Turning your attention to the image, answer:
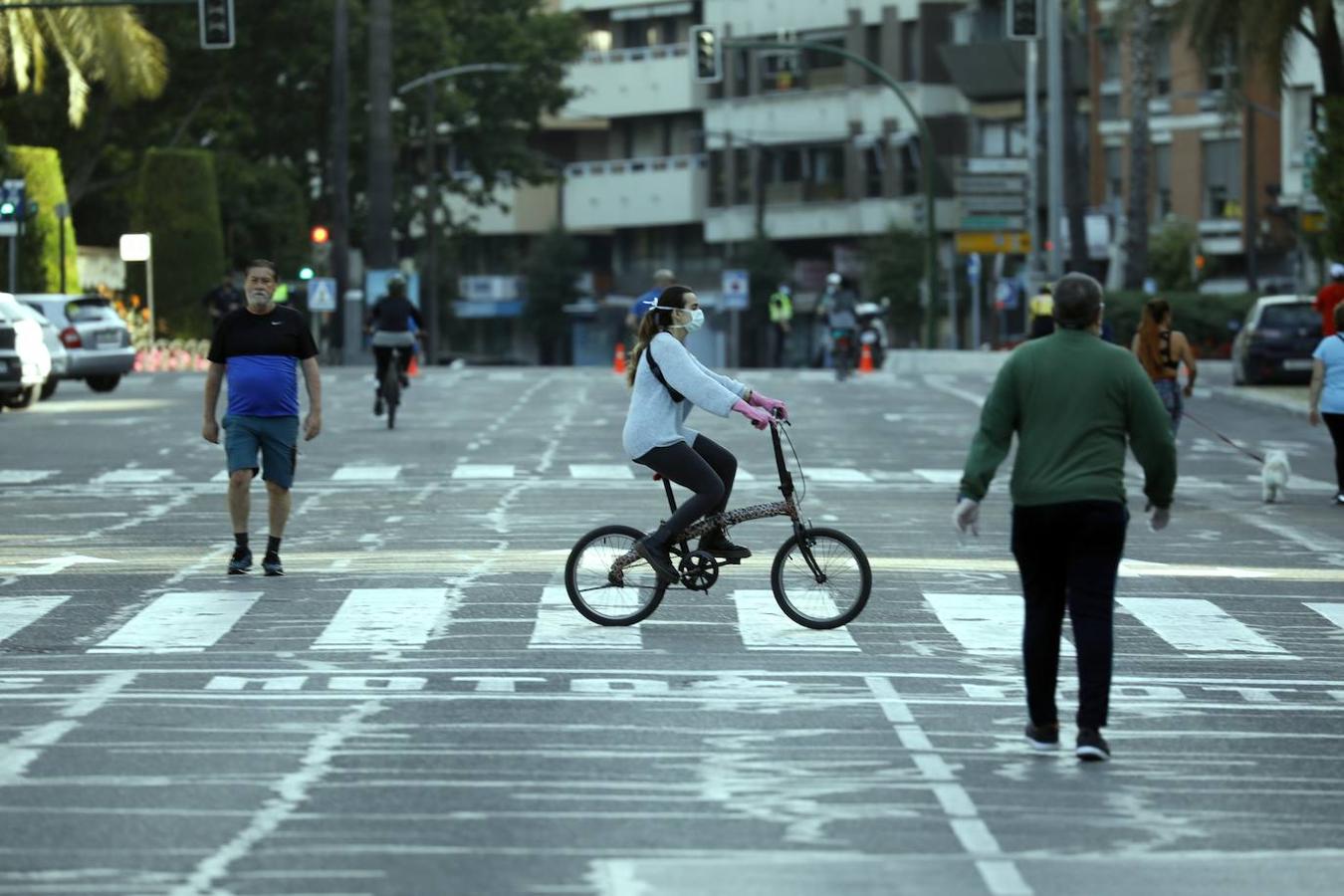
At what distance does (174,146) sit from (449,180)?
1450cm

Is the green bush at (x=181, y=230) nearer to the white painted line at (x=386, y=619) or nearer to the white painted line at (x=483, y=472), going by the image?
the white painted line at (x=483, y=472)

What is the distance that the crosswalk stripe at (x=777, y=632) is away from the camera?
13848 mm

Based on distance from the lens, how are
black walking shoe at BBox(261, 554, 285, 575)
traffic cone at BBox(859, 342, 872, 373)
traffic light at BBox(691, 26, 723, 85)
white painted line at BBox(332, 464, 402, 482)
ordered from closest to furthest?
black walking shoe at BBox(261, 554, 285, 575), white painted line at BBox(332, 464, 402, 482), traffic light at BBox(691, 26, 723, 85), traffic cone at BBox(859, 342, 872, 373)

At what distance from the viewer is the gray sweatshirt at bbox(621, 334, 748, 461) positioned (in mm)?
14125

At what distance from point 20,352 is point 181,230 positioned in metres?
26.8

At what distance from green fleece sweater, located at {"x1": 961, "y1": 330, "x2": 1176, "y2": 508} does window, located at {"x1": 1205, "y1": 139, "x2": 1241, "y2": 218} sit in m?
66.6

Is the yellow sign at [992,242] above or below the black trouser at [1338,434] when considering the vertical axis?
above

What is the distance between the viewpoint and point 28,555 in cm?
1900

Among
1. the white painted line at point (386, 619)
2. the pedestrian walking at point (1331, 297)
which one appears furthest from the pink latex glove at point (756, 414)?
the pedestrian walking at point (1331, 297)

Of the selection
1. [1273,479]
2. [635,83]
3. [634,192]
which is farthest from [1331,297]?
[634,192]

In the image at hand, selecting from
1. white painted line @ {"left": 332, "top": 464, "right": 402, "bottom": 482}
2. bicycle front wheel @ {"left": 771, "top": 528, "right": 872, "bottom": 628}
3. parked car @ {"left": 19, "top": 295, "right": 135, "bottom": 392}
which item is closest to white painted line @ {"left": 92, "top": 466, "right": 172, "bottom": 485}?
white painted line @ {"left": 332, "top": 464, "right": 402, "bottom": 482}

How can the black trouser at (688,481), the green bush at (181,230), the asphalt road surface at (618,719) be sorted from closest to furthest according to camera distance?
the asphalt road surface at (618,719) → the black trouser at (688,481) → the green bush at (181,230)

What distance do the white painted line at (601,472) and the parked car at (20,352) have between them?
10.8 m

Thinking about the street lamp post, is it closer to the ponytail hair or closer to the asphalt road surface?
the asphalt road surface
